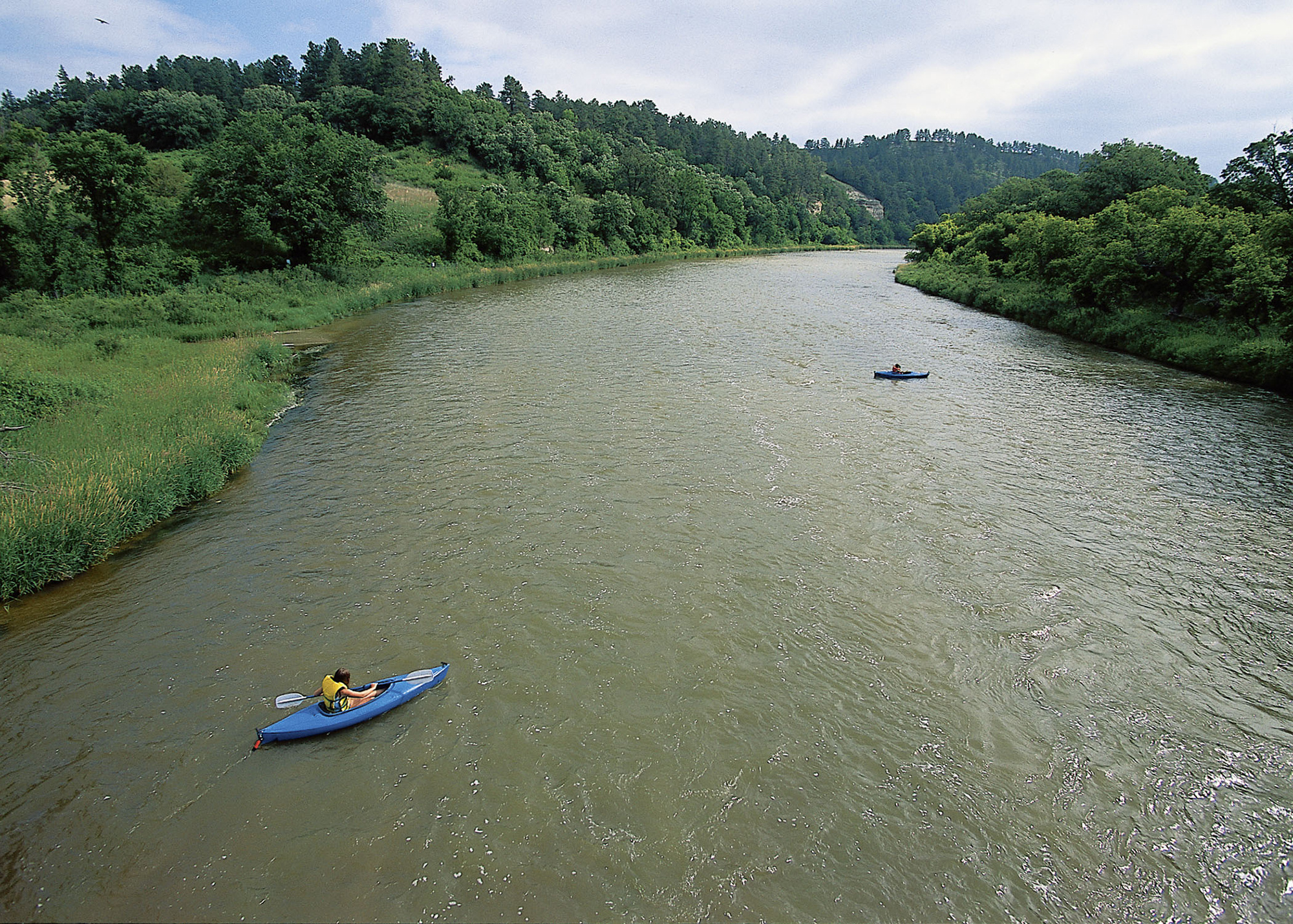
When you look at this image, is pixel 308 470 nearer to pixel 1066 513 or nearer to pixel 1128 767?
pixel 1128 767

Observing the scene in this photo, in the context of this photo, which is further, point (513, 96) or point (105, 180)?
point (513, 96)

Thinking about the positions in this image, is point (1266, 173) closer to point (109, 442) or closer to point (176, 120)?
point (109, 442)

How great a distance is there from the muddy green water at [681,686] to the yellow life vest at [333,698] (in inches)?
20.6

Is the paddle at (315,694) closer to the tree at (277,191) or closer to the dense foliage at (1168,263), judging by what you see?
the dense foliage at (1168,263)

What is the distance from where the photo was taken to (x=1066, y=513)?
50.8ft

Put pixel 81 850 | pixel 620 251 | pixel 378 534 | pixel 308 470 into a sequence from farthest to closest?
pixel 620 251, pixel 308 470, pixel 378 534, pixel 81 850

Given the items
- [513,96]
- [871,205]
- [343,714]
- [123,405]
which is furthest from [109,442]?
[871,205]

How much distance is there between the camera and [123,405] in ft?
55.8

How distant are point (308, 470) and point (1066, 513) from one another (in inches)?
761

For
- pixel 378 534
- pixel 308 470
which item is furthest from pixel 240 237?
pixel 378 534

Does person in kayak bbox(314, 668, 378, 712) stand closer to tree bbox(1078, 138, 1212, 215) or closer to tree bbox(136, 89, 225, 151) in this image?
tree bbox(1078, 138, 1212, 215)

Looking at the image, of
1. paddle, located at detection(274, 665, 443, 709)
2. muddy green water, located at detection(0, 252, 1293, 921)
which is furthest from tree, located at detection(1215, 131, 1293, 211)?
paddle, located at detection(274, 665, 443, 709)

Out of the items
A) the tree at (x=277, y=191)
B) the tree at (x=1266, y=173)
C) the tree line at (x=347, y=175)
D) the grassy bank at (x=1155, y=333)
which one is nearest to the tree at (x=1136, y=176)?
the grassy bank at (x=1155, y=333)

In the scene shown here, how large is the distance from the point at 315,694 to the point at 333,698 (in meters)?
0.92
